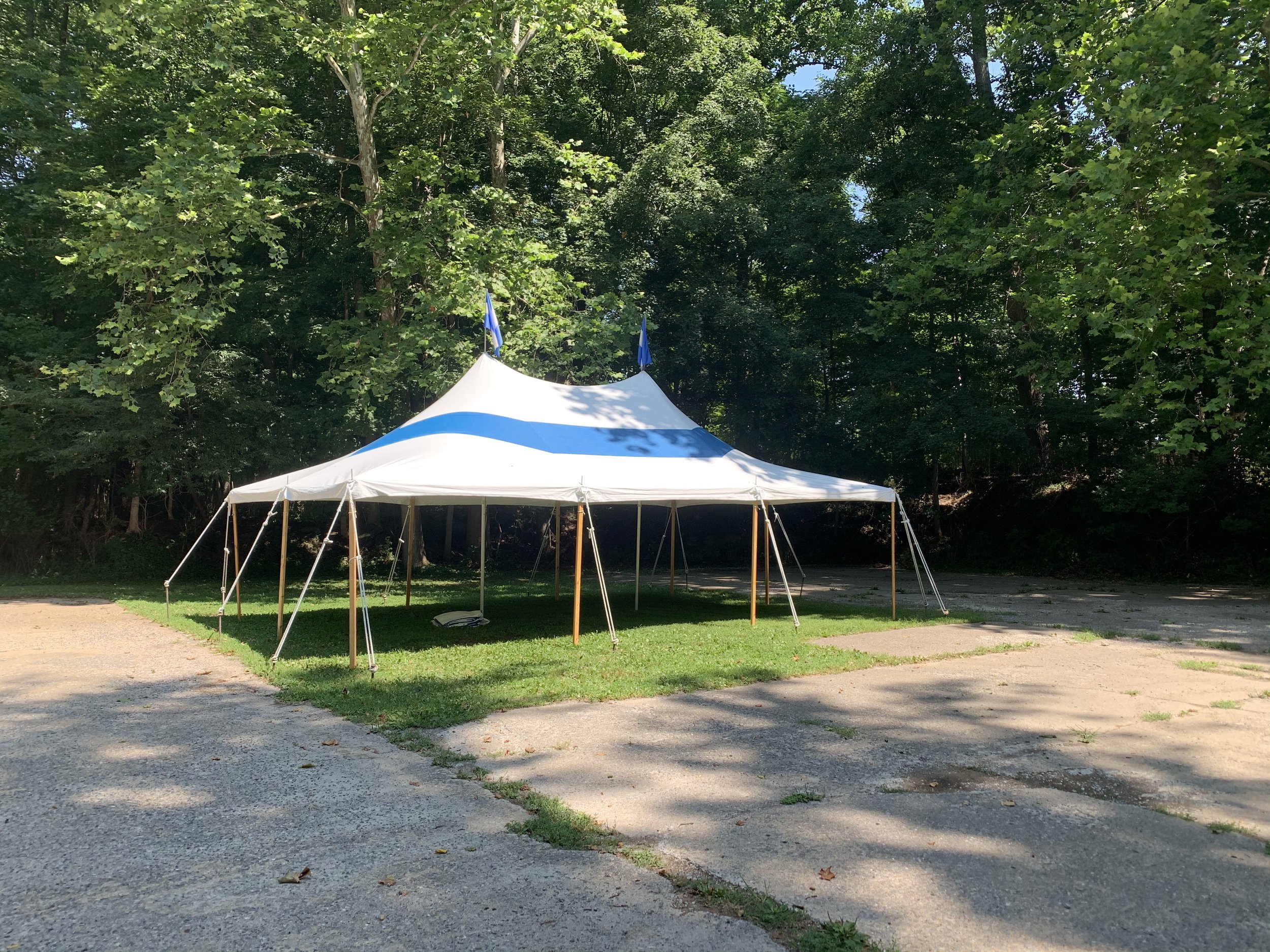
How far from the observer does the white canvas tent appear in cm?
886

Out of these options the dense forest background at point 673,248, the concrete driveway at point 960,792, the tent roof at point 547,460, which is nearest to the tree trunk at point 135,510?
the dense forest background at point 673,248

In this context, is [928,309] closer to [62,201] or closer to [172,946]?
[62,201]

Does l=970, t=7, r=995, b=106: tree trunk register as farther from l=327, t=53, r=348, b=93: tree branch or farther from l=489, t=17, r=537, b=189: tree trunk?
l=327, t=53, r=348, b=93: tree branch

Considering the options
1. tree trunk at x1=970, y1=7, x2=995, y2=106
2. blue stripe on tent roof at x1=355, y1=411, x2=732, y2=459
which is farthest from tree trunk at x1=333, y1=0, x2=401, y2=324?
tree trunk at x1=970, y1=7, x2=995, y2=106

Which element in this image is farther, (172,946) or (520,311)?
(520,311)

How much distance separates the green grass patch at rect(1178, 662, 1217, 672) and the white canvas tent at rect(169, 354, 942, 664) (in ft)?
11.2

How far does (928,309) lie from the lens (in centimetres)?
2097

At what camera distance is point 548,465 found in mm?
9828

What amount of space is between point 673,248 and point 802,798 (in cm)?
1755

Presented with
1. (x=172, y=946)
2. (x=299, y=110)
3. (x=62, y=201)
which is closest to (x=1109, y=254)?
(x=172, y=946)

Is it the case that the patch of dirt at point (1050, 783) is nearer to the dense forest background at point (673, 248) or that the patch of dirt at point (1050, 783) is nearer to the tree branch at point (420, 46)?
the dense forest background at point (673, 248)

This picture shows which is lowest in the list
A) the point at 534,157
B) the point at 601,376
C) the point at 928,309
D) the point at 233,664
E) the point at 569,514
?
the point at 233,664

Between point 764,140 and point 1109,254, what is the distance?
38.5 ft

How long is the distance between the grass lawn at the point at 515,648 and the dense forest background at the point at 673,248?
4.24 meters
